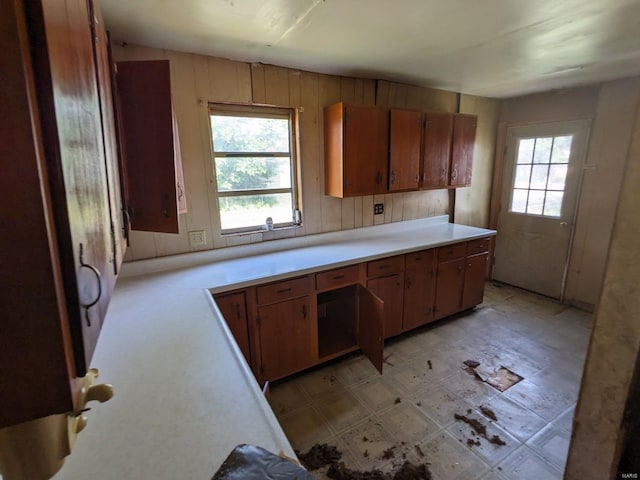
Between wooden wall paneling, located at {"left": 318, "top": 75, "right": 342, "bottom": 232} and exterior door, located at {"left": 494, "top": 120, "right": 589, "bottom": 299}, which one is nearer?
wooden wall paneling, located at {"left": 318, "top": 75, "right": 342, "bottom": 232}

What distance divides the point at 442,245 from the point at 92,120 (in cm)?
277

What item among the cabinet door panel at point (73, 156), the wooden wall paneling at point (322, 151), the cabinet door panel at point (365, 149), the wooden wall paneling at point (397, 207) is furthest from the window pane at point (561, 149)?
the cabinet door panel at point (73, 156)

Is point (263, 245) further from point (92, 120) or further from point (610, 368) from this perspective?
point (610, 368)

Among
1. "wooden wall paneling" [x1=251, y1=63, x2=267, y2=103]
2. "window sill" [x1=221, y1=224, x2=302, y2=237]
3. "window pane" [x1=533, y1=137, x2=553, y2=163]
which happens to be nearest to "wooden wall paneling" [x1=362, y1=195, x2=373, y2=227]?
"window sill" [x1=221, y1=224, x2=302, y2=237]

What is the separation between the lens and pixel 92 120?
0.64m

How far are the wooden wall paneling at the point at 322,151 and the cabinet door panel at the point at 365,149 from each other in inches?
11.4

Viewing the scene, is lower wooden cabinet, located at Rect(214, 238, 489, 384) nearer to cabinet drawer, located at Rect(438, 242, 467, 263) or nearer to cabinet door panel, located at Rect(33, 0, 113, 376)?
cabinet drawer, located at Rect(438, 242, 467, 263)

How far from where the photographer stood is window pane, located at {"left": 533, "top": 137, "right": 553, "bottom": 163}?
3.53 m

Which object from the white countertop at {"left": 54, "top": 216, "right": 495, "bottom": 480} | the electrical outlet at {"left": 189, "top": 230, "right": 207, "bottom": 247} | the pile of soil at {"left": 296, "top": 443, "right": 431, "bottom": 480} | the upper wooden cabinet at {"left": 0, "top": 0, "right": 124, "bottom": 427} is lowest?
the pile of soil at {"left": 296, "top": 443, "right": 431, "bottom": 480}

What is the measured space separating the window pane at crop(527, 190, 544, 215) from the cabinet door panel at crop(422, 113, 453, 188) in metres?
1.39

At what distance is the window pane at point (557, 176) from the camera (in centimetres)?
343

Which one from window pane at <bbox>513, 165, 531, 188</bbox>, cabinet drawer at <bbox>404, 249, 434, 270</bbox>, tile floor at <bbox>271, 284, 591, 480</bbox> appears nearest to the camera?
tile floor at <bbox>271, 284, 591, 480</bbox>

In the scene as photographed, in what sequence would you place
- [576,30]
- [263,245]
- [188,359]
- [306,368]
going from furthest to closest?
[263,245], [306,368], [576,30], [188,359]

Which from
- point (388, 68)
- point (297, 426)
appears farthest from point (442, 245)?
point (297, 426)
